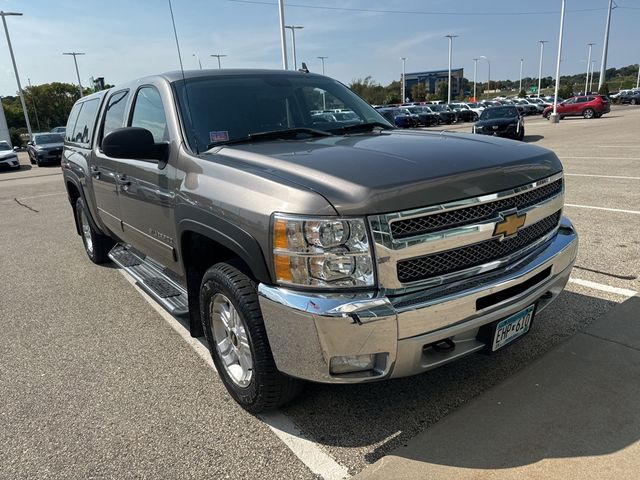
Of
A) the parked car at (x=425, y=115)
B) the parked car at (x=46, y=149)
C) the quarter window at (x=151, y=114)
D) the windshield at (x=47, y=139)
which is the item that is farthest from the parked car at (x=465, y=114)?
the quarter window at (x=151, y=114)

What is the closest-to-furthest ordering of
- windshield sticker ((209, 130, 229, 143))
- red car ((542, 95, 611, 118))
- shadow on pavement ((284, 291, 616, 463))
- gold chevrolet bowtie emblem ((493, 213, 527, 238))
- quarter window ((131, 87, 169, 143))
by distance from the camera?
gold chevrolet bowtie emblem ((493, 213, 527, 238)), shadow on pavement ((284, 291, 616, 463)), windshield sticker ((209, 130, 229, 143)), quarter window ((131, 87, 169, 143)), red car ((542, 95, 611, 118))

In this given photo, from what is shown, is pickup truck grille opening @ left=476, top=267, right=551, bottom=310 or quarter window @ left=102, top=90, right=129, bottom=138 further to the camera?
quarter window @ left=102, top=90, right=129, bottom=138

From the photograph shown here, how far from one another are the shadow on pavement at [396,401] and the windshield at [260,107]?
68.4 inches

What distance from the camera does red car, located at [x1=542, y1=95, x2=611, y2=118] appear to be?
34438 millimetres

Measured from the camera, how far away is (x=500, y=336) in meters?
2.57

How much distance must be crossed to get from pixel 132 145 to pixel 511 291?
2.35 meters

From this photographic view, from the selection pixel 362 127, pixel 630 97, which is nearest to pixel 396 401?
pixel 362 127

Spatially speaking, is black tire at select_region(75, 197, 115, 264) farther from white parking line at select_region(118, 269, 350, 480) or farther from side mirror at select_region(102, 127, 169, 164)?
white parking line at select_region(118, 269, 350, 480)

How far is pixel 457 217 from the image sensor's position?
2342 mm

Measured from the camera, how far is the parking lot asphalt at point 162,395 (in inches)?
99.0

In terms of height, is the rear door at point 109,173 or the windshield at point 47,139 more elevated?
the rear door at point 109,173

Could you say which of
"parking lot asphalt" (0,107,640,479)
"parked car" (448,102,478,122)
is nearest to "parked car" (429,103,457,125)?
"parked car" (448,102,478,122)

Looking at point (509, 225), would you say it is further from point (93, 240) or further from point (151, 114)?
point (93, 240)

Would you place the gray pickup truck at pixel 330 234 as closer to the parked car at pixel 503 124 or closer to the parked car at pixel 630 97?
the parked car at pixel 503 124
